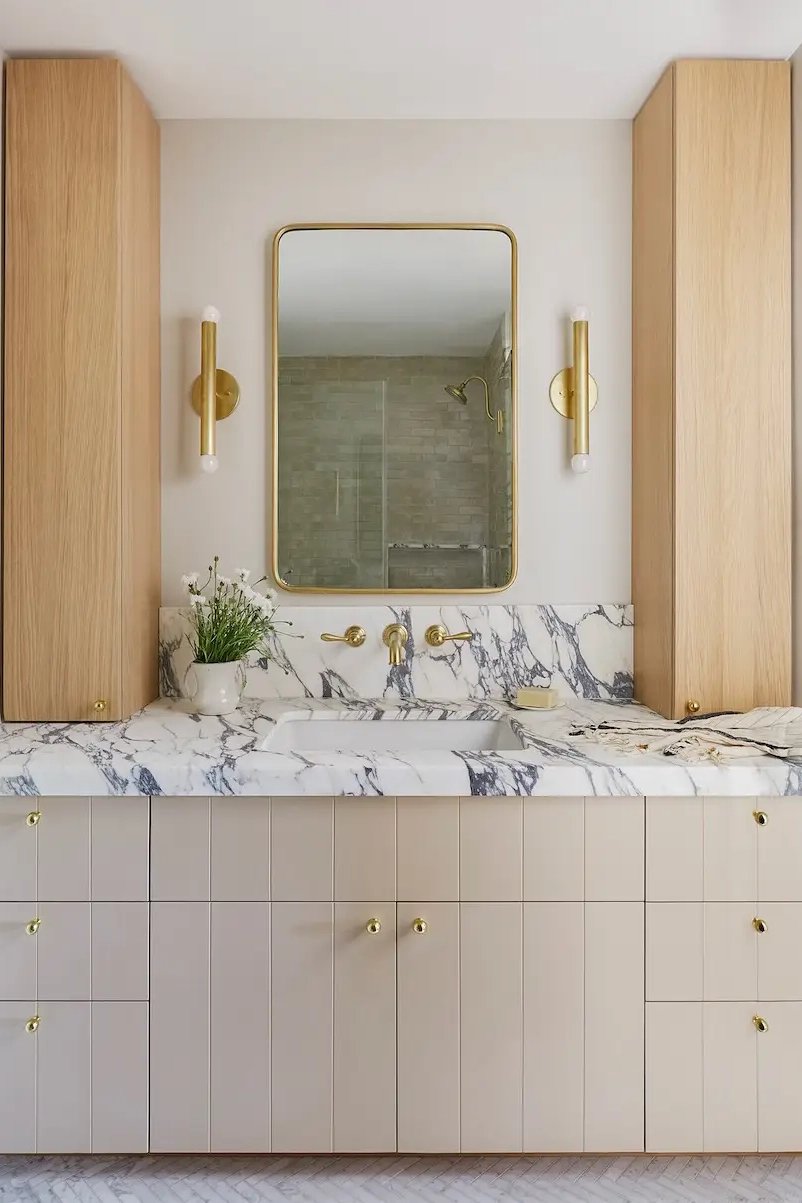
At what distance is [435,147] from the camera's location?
2.13 metres

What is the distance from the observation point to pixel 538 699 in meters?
1.96

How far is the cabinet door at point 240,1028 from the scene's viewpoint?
1.51 m

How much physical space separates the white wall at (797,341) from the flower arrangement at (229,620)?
121 centimetres

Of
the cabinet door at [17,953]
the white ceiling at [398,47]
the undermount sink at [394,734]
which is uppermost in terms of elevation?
the white ceiling at [398,47]

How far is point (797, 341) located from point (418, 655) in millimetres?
1132

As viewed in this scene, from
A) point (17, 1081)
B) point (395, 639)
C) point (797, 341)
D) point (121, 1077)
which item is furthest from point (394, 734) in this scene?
point (797, 341)

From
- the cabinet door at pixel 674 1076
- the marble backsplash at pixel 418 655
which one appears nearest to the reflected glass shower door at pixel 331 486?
the marble backsplash at pixel 418 655

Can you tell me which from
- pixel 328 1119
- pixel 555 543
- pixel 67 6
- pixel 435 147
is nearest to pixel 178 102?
pixel 67 6

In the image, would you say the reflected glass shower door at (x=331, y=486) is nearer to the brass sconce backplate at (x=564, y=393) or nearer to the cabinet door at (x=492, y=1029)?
the brass sconce backplate at (x=564, y=393)

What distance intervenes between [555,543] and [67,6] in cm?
157

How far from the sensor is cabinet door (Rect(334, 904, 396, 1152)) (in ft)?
4.97

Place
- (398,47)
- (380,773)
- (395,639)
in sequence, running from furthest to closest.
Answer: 1. (395,639)
2. (398,47)
3. (380,773)

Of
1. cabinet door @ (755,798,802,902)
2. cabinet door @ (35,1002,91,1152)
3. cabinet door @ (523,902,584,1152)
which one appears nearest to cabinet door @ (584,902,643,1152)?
cabinet door @ (523,902,584,1152)

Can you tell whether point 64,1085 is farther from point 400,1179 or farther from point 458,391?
point 458,391
